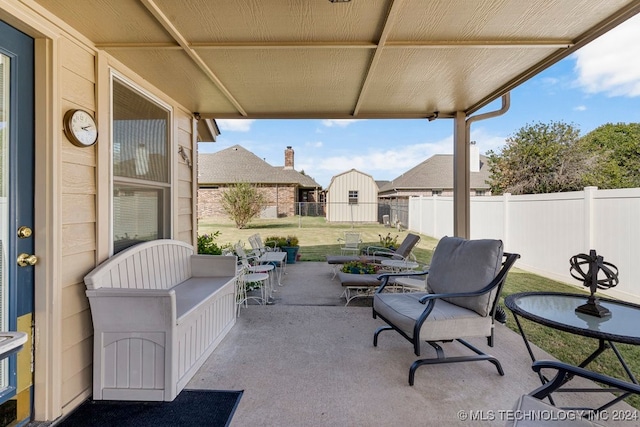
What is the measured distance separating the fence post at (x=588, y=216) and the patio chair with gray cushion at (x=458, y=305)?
138 inches

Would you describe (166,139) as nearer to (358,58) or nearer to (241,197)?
(358,58)

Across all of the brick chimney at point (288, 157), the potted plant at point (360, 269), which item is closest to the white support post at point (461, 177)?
the potted plant at point (360, 269)

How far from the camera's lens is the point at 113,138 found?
266cm

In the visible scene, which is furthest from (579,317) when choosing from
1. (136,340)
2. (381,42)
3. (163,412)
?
(136,340)

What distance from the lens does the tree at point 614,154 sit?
41.6 ft


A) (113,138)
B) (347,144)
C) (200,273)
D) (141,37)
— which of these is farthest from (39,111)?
(347,144)

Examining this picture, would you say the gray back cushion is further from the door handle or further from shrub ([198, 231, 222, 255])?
shrub ([198, 231, 222, 255])

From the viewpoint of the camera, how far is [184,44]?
2420 mm

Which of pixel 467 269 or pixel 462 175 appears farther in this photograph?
pixel 462 175

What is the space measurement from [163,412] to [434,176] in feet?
65.6

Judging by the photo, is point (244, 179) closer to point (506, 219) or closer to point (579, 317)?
point (506, 219)

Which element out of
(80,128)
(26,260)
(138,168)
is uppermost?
(80,128)

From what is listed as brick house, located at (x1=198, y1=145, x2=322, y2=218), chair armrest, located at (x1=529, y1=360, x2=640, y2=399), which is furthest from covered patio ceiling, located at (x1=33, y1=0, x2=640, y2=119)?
brick house, located at (x1=198, y1=145, x2=322, y2=218)

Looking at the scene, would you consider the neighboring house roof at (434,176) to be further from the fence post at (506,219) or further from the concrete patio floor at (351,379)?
the concrete patio floor at (351,379)
